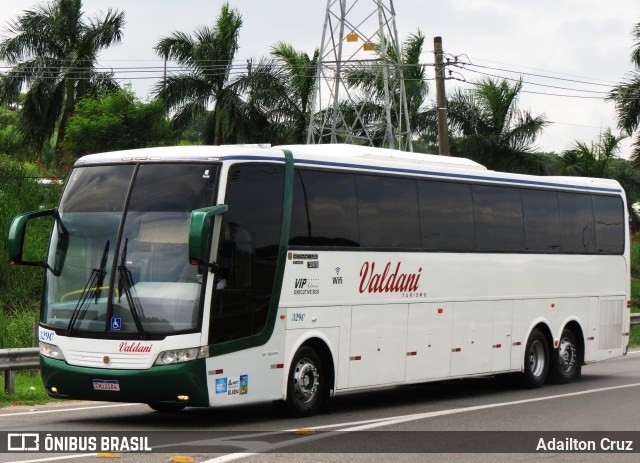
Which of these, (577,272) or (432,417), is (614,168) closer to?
(577,272)

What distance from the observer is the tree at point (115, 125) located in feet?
138

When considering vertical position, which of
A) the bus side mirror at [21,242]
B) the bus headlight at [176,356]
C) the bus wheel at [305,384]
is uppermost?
the bus side mirror at [21,242]

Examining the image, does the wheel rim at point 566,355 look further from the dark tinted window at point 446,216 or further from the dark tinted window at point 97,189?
the dark tinted window at point 97,189

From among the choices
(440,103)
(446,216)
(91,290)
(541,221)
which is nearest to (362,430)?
(91,290)

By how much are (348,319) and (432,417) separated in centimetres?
167

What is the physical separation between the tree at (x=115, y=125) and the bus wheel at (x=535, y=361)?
83.0ft

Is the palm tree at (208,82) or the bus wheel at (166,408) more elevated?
the palm tree at (208,82)

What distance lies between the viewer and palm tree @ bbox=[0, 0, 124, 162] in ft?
145

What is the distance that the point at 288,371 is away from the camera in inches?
544

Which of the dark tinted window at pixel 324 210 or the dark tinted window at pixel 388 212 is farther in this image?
the dark tinted window at pixel 388 212

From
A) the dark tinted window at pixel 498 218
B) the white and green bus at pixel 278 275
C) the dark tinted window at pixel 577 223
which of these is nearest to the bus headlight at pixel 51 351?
the white and green bus at pixel 278 275

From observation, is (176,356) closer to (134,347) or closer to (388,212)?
(134,347)

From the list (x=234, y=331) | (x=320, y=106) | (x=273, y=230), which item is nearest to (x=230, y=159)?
(x=273, y=230)

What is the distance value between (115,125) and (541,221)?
1031 inches
